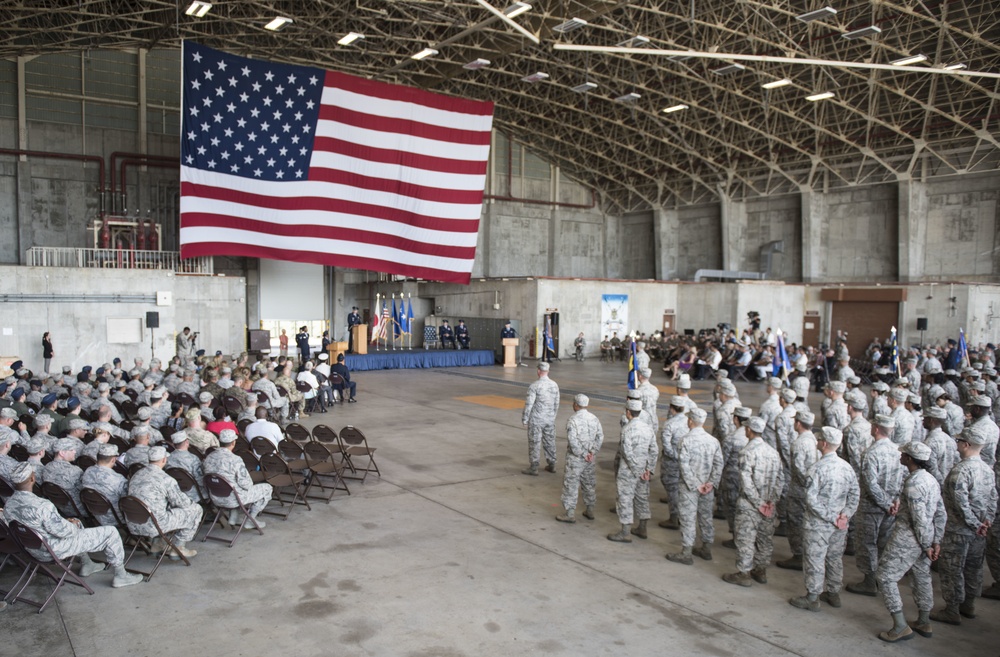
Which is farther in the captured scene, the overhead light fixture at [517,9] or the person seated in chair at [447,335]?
the person seated in chair at [447,335]

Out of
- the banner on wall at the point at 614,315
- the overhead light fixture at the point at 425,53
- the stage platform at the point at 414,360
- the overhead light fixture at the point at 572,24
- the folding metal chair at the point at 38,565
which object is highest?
the overhead light fixture at the point at 425,53

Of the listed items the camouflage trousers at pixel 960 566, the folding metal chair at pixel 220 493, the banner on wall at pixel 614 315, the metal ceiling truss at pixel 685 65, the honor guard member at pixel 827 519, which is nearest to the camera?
the camouflage trousers at pixel 960 566

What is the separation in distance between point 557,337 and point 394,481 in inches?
759

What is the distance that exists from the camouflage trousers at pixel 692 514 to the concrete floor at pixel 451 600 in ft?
0.93

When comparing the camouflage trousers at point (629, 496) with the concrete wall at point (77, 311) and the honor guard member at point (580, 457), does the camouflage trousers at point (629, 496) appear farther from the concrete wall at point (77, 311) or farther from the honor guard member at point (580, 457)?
the concrete wall at point (77, 311)

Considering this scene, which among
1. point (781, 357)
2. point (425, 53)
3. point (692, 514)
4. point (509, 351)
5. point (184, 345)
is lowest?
point (692, 514)

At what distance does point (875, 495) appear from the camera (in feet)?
19.9

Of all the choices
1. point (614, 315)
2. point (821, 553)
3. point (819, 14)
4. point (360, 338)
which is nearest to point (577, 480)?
point (821, 553)

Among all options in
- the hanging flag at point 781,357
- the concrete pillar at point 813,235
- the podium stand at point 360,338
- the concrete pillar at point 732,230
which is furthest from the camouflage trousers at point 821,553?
the concrete pillar at point 732,230

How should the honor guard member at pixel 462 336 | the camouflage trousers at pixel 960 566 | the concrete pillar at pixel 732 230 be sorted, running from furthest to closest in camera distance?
the concrete pillar at pixel 732 230
the honor guard member at pixel 462 336
the camouflage trousers at pixel 960 566

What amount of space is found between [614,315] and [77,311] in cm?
1983

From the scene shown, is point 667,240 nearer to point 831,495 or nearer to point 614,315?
point 614,315

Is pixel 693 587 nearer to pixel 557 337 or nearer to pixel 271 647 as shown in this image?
pixel 271 647

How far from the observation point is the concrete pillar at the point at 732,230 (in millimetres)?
36188
